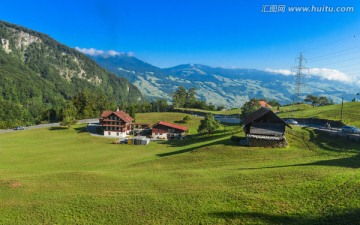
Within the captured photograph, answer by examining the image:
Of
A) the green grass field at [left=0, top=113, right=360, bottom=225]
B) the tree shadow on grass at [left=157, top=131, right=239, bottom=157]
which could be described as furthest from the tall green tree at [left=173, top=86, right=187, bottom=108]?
the green grass field at [left=0, top=113, right=360, bottom=225]

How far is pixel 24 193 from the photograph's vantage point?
1230 inches

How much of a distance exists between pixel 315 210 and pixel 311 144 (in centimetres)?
3133

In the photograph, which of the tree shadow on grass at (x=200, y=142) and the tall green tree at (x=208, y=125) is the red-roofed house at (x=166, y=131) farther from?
the tree shadow on grass at (x=200, y=142)

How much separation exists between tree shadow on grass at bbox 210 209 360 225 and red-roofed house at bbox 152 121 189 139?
67468 mm

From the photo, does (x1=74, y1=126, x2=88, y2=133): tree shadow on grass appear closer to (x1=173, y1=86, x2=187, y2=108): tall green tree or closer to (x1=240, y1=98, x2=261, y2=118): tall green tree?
(x1=240, y1=98, x2=261, y2=118): tall green tree

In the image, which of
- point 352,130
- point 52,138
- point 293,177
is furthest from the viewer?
point 52,138

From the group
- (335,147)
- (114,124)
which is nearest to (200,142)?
(335,147)

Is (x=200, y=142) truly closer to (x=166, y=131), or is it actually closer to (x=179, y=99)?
(x=166, y=131)

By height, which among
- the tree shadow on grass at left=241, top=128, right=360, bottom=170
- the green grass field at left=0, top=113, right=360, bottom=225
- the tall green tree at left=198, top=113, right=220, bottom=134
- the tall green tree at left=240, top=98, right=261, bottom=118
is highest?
the tall green tree at left=240, top=98, right=261, bottom=118

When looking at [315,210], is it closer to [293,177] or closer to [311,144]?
[293,177]

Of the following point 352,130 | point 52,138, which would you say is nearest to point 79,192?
point 352,130

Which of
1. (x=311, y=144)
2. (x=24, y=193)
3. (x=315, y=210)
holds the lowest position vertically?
(x=24, y=193)

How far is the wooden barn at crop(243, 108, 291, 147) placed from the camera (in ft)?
170

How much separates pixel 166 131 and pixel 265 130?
43.6 meters
